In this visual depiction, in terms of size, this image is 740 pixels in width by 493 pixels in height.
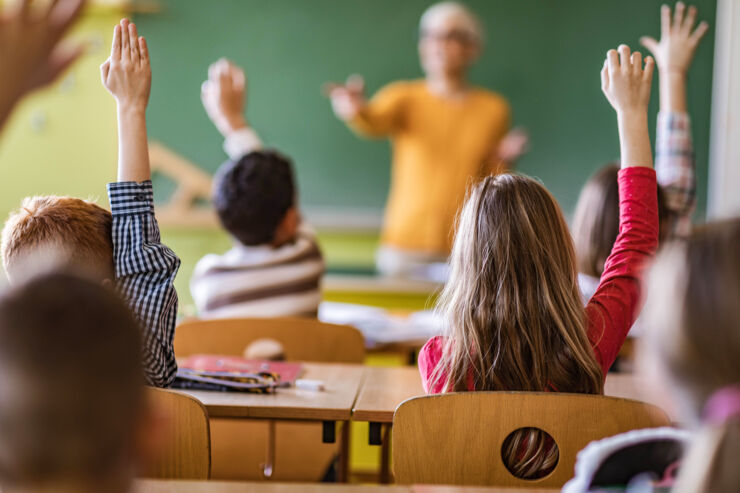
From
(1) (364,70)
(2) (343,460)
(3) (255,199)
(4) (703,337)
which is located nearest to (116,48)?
(3) (255,199)

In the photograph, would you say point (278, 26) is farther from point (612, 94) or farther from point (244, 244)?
point (612, 94)

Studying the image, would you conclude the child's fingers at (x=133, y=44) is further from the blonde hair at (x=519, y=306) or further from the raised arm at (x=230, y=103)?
the raised arm at (x=230, y=103)

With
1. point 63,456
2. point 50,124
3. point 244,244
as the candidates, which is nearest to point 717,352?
point 63,456

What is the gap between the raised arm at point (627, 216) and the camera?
4.68 feet

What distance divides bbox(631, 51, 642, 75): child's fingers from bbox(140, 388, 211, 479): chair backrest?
1037 millimetres

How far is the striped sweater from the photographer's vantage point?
7.22ft

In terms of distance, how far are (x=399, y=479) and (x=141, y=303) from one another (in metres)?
0.54

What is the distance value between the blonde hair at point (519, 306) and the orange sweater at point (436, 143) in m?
2.71

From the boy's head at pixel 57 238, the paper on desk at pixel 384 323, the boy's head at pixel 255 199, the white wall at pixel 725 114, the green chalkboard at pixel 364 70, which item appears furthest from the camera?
the green chalkboard at pixel 364 70

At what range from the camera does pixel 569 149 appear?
168 inches

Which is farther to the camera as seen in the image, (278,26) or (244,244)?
(278,26)

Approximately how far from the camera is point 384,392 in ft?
5.25

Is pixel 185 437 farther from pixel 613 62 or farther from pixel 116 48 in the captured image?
pixel 613 62

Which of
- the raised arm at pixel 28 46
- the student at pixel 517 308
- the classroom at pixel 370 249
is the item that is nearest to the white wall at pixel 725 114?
the classroom at pixel 370 249
